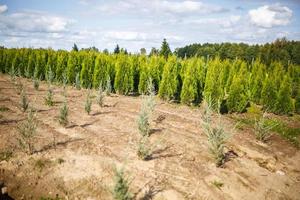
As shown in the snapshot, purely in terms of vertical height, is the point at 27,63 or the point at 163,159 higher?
the point at 27,63

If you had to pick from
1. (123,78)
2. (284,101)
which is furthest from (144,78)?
(284,101)

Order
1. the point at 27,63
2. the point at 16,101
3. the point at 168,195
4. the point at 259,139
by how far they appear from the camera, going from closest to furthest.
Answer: the point at 168,195
the point at 259,139
the point at 16,101
the point at 27,63

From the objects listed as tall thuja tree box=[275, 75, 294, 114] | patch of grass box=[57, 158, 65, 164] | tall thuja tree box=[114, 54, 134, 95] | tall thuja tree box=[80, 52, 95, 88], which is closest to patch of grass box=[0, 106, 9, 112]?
patch of grass box=[57, 158, 65, 164]

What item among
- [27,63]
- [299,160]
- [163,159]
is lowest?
[299,160]

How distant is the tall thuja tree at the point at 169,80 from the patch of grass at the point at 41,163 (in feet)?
47.9

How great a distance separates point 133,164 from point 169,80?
14.1 meters

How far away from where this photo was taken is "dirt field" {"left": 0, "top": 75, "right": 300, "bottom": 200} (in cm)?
774

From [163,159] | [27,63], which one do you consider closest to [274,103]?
[163,159]

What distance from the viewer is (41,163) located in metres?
8.51

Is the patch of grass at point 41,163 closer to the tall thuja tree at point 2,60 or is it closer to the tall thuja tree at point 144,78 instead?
the tall thuja tree at point 144,78

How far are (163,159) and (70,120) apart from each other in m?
4.83

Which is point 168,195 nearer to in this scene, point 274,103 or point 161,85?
point 161,85

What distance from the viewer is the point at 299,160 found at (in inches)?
471

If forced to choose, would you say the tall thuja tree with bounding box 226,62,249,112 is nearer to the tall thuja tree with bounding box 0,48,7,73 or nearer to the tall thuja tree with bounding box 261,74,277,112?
the tall thuja tree with bounding box 261,74,277,112
